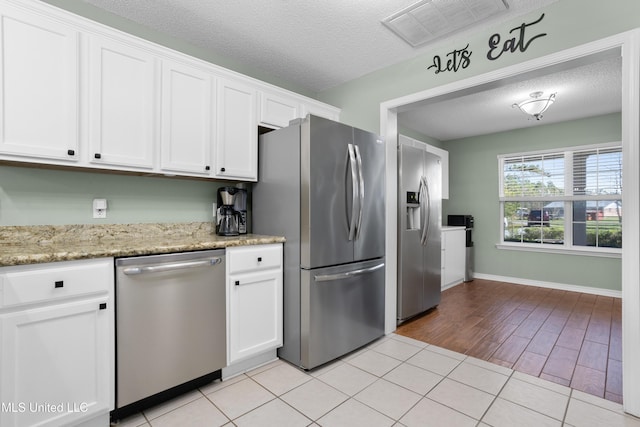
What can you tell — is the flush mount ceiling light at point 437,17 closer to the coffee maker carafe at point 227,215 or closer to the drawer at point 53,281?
the coffee maker carafe at point 227,215

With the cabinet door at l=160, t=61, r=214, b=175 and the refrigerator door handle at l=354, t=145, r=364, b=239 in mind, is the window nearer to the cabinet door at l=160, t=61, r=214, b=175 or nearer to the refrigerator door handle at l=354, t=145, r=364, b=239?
the refrigerator door handle at l=354, t=145, r=364, b=239

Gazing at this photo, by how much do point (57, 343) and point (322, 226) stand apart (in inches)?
64.3

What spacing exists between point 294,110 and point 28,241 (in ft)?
7.25

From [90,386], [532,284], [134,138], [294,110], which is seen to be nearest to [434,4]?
[294,110]

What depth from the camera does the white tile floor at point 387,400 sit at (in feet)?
5.79

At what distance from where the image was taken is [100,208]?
7.14 feet

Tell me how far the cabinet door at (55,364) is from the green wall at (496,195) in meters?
5.70

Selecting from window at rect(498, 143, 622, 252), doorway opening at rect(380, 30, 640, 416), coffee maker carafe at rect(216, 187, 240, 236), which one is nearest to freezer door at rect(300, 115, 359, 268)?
coffee maker carafe at rect(216, 187, 240, 236)

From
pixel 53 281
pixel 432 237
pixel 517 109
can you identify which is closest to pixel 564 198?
pixel 517 109

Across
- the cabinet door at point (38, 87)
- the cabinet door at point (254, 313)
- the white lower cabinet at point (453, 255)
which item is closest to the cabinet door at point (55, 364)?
the cabinet door at point (254, 313)

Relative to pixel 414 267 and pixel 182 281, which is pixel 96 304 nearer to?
pixel 182 281

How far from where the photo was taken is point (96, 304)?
1600 millimetres

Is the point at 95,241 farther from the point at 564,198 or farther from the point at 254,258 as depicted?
the point at 564,198

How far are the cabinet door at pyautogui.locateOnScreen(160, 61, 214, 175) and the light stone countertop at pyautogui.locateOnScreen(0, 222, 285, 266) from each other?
543mm
